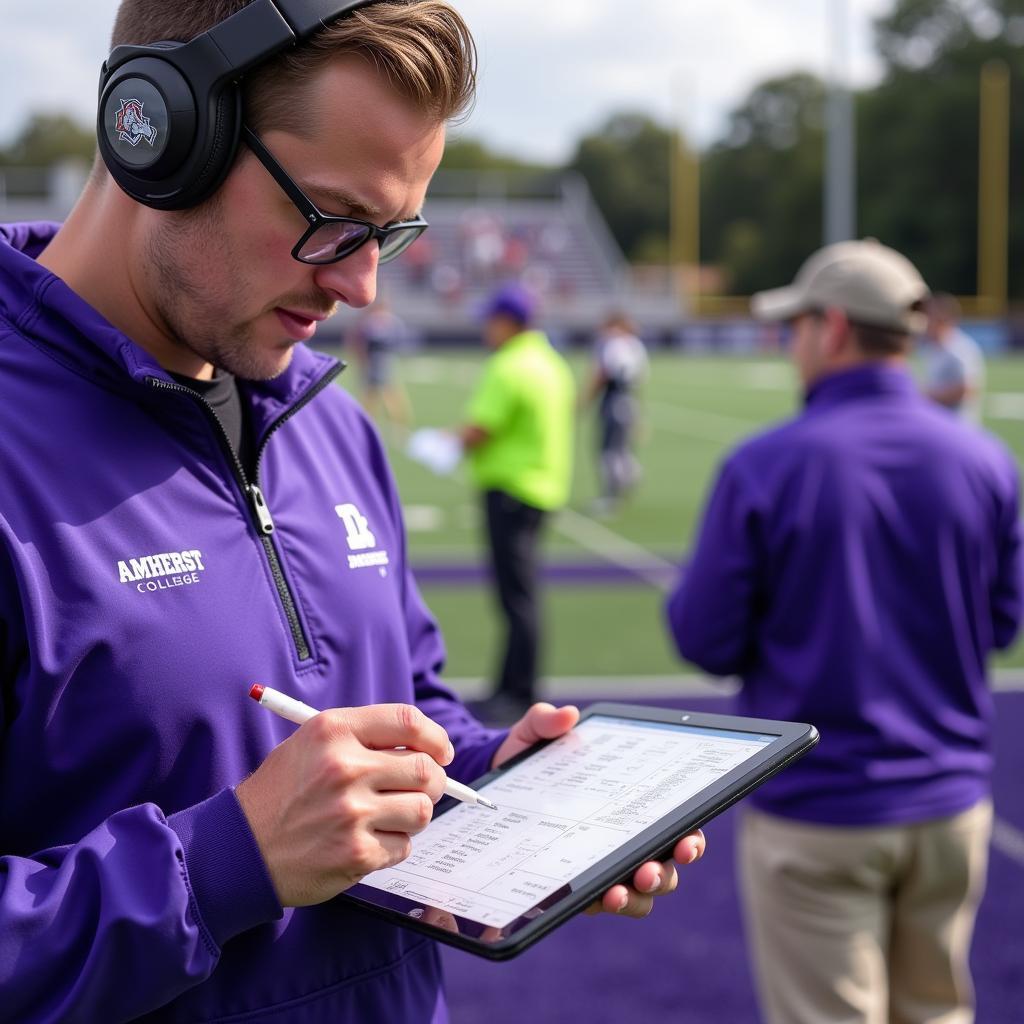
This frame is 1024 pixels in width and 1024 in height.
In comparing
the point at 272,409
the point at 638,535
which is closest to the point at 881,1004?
the point at 272,409

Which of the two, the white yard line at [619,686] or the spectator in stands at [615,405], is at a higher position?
the spectator in stands at [615,405]

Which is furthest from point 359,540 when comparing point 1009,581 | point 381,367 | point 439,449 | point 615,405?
point 381,367

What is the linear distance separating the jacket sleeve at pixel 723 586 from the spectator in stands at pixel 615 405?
10014mm

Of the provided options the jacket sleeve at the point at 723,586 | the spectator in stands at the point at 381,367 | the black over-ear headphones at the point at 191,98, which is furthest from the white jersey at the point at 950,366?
the spectator in stands at the point at 381,367

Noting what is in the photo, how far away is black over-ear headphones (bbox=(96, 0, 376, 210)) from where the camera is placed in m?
1.45

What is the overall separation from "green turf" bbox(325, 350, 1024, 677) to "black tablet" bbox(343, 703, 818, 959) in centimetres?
564

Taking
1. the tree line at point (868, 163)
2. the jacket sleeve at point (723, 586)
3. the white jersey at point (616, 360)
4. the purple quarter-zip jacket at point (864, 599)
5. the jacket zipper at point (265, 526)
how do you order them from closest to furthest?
the jacket zipper at point (265, 526) → the purple quarter-zip jacket at point (864, 599) → the jacket sleeve at point (723, 586) → the white jersey at point (616, 360) → the tree line at point (868, 163)

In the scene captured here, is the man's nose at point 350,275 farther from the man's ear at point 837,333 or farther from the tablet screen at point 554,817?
the man's ear at point 837,333

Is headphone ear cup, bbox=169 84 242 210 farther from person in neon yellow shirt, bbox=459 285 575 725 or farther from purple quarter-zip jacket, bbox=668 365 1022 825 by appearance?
person in neon yellow shirt, bbox=459 285 575 725

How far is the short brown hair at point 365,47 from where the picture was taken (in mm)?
1466

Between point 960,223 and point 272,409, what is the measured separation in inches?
2160

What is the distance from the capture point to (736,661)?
3.16 meters

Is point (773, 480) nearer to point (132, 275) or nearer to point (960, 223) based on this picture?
point (132, 275)

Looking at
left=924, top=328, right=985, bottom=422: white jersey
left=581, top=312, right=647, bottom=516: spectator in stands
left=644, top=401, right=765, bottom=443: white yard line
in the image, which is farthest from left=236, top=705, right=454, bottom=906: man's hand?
left=644, top=401, right=765, bottom=443: white yard line
